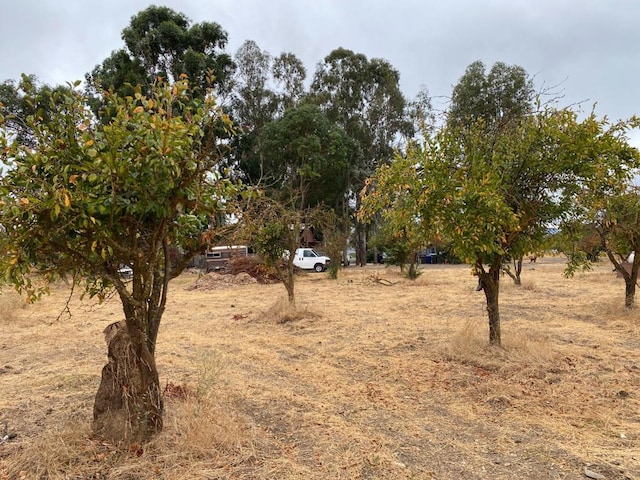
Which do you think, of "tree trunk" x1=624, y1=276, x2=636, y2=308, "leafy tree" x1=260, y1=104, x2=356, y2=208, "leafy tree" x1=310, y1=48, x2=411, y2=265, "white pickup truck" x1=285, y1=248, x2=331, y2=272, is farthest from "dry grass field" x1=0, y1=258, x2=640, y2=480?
"leafy tree" x1=310, y1=48, x2=411, y2=265

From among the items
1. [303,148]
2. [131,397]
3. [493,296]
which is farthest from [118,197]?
[303,148]

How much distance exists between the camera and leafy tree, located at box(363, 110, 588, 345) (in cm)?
500

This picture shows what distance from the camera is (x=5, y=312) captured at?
1016 cm

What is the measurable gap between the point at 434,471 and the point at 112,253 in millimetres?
2557

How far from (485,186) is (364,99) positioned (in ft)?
102

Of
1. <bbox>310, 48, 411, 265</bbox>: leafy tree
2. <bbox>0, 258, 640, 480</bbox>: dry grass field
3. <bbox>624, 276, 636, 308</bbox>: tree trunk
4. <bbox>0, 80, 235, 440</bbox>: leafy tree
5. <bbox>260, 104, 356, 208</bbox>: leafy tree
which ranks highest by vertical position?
<bbox>310, 48, 411, 265</bbox>: leafy tree

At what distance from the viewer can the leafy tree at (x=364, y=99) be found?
33531 mm

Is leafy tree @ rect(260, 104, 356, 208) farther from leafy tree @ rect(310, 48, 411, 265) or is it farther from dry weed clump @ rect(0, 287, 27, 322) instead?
dry weed clump @ rect(0, 287, 27, 322)

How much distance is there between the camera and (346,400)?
4.52 meters

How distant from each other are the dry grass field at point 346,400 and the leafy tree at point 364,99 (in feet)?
84.6

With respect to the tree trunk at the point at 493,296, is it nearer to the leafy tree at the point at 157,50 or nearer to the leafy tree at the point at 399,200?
the leafy tree at the point at 399,200

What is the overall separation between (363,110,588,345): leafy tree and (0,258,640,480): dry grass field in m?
1.57

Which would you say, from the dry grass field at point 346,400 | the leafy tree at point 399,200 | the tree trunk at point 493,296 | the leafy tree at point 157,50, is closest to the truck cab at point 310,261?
the leafy tree at point 157,50

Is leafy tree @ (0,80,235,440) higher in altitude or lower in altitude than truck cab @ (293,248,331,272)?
higher
